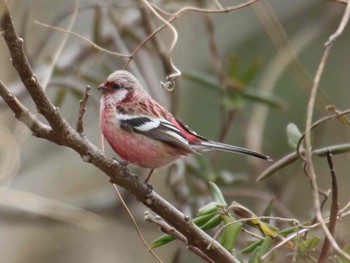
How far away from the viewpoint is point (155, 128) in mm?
3395

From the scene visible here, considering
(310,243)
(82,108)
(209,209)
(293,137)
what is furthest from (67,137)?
(293,137)

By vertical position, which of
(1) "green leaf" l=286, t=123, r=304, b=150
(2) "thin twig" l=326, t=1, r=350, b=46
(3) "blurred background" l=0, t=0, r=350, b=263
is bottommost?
(3) "blurred background" l=0, t=0, r=350, b=263

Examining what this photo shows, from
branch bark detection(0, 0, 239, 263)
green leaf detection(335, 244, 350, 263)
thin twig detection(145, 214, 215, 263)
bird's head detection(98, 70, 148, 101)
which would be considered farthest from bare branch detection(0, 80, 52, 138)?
bird's head detection(98, 70, 148, 101)

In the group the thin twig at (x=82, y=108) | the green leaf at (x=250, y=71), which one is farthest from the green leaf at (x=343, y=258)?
the green leaf at (x=250, y=71)

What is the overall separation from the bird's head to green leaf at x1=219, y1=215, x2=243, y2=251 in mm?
1039

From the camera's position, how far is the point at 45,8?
19.0 ft

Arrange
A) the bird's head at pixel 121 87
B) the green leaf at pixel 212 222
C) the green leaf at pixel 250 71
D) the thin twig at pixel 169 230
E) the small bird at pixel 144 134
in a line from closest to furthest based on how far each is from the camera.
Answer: the thin twig at pixel 169 230
the green leaf at pixel 212 222
the small bird at pixel 144 134
the bird's head at pixel 121 87
the green leaf at pixel 250 71

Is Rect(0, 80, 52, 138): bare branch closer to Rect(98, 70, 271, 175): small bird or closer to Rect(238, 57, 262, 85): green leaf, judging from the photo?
Rect(98, 70, 271, 175): small bird

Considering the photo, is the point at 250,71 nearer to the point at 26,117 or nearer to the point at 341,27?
the point at 341,27

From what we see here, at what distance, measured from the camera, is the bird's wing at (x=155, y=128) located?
3336 millimetres

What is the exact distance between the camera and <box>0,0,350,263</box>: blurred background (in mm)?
4484

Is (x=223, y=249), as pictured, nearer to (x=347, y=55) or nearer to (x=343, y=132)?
(x=343, y=132)

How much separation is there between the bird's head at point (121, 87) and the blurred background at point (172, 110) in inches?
→ 24.6

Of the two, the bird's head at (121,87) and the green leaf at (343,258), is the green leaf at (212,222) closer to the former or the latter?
the green leaf at (343,258)
